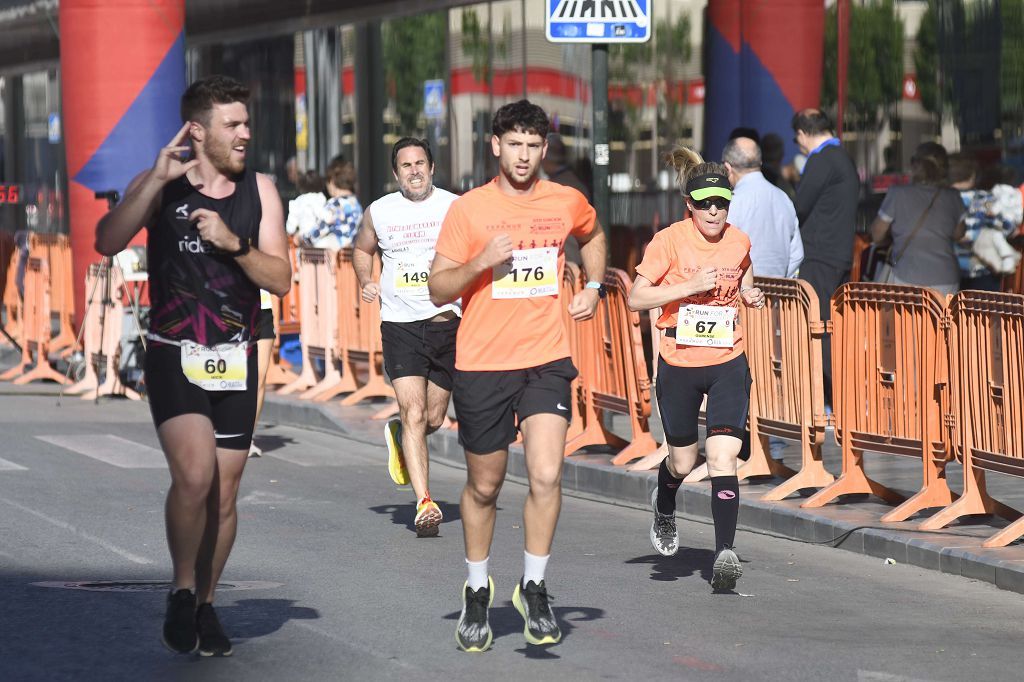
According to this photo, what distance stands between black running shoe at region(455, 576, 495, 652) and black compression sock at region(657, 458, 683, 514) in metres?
2.24

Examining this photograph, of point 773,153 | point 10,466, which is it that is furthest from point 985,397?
point 773,153

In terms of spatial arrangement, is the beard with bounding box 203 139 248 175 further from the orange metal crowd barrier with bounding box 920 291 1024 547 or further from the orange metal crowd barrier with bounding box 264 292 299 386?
the orange metal crowd barrier with bounding box 264 292 299 386

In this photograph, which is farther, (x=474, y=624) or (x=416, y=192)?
(x=416, y=192)

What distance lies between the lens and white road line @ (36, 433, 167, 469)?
12609mm

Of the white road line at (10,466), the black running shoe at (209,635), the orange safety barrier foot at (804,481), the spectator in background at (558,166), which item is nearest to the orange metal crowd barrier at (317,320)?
the spectator in background at (558,166)

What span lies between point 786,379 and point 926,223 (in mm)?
3388

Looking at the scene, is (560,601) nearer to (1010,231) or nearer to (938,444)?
(938,444)

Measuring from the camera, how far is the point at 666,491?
29.7 ft

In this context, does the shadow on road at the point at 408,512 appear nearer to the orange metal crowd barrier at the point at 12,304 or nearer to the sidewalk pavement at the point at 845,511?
the sidewalk pavement at the point at 845,511

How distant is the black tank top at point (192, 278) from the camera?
652 centimetres

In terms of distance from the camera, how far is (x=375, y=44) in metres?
21.7

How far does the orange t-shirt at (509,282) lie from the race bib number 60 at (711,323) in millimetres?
1588

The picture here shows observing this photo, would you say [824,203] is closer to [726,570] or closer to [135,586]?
[726,570]

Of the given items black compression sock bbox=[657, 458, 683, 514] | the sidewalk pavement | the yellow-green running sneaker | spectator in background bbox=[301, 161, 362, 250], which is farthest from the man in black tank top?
spectator in background bbox=[301, 161, 362, 250]
